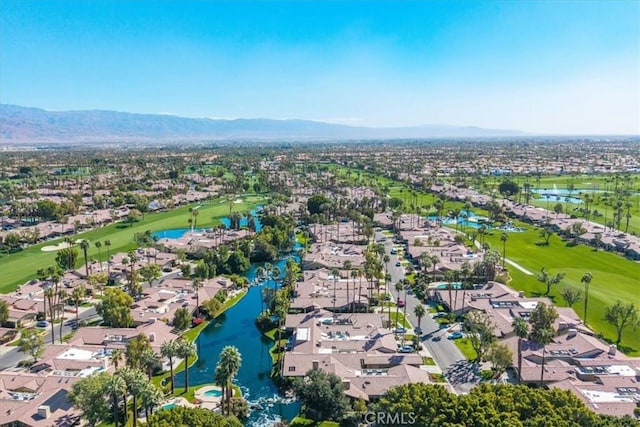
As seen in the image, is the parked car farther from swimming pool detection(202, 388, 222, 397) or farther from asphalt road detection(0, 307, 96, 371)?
asphalt road detection(0, 307, 96, 371)

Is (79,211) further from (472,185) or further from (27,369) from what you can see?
(472,185)

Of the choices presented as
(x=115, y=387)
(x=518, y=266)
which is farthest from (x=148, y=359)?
(x=518, y=266)

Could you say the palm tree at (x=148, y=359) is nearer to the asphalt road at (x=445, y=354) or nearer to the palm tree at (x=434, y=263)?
the asphalt road at (x=445, y=354)

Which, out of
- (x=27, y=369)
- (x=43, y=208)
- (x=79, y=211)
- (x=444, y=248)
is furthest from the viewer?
(x=79, y=211)

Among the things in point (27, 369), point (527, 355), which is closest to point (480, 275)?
point (527, 355)

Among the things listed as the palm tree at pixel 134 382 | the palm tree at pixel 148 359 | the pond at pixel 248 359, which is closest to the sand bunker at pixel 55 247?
the pond at pixel 248 359

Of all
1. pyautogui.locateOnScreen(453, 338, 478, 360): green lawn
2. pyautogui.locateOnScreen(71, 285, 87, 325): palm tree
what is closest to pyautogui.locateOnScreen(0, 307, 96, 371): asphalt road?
pyautogui.locateOnScreen(71, 285, 87, 325): palm tree
